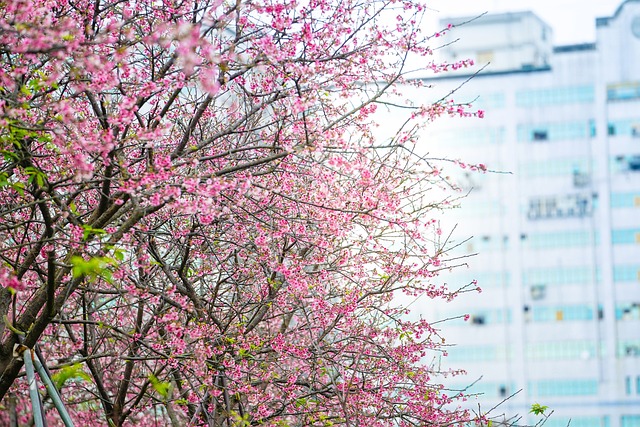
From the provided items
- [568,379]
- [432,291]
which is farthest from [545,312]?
[432,291]

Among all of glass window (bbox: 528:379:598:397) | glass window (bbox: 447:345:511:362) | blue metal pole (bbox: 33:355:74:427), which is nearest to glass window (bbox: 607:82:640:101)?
glass window (bbox: 447:345:511:362)

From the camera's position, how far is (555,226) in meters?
54.9

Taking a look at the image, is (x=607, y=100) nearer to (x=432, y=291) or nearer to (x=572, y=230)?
(x=572, y=230)

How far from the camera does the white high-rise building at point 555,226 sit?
5350 cm

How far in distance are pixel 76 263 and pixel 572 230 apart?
52.0m

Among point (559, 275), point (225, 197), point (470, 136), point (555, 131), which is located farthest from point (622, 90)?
point (225, 197)

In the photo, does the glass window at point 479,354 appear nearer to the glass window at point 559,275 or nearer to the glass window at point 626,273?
the glass window at point 559,275

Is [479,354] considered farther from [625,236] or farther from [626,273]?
[625,236]

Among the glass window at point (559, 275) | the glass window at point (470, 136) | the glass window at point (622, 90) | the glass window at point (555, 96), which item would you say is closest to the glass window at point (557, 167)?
the glass window at point (470, 136)

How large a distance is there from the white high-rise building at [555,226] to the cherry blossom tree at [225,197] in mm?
46147

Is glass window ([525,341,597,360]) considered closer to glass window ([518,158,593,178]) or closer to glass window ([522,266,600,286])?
glass window ([522,266,600,286])

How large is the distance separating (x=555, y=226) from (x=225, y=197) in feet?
165

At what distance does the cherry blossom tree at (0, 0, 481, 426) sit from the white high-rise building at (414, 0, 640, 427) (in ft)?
151

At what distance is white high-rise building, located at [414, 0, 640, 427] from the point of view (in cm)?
5350
